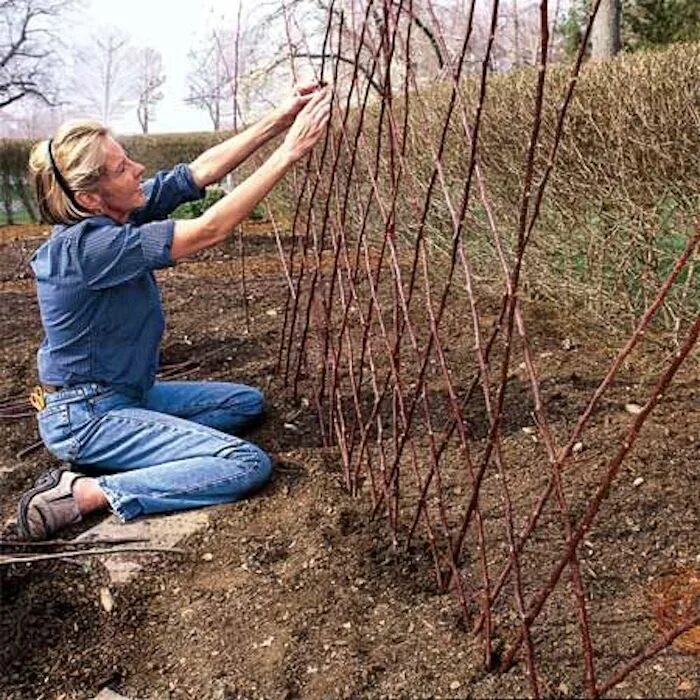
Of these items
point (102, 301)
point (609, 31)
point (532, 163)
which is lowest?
point (102, 301)

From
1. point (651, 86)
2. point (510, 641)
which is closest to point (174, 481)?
point (510, 641)

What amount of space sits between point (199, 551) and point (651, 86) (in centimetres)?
247

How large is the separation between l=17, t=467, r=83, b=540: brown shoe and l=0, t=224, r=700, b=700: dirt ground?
159 millimetres

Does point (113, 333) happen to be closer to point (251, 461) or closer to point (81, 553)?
point (251, 461)

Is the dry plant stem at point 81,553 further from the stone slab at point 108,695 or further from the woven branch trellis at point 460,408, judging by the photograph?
the woven branch trellis at point 460,408

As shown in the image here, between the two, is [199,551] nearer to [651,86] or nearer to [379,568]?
[379,568]

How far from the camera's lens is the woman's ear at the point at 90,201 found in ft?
8.99

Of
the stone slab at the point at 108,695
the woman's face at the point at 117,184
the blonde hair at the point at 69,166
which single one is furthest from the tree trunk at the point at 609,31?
the stone slab at the point at 108,695

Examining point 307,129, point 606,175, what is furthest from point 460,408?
point 606,175

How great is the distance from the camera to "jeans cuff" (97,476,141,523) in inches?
106

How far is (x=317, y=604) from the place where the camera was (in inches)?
86.6

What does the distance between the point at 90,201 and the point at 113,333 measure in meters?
0.41

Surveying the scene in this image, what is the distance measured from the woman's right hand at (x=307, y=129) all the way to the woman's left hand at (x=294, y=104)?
0.86 feet

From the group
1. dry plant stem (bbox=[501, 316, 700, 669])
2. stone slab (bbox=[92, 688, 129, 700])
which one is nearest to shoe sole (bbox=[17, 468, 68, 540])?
stone slab (bbox=[92, 688, 129, 700])
